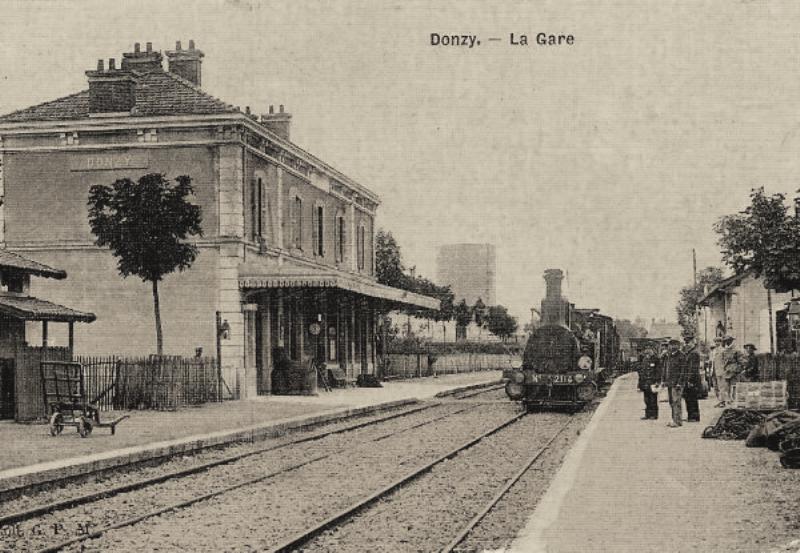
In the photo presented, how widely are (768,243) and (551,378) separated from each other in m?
4.84

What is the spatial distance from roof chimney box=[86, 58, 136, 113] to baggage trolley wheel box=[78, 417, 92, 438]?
12.2 metres

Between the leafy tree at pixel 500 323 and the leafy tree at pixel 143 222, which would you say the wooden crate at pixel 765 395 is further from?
the leafy tree at pixel 500 323

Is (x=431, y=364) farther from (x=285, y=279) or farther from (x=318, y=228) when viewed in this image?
(x=285, y=279)

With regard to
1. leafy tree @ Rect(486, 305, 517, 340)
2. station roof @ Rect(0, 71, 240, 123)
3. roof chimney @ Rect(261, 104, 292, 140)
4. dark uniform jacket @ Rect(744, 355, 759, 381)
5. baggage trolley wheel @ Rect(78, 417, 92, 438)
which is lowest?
baggage trolley wheel @ Rect(78, 417, 92, 438)

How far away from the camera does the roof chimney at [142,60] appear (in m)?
25.6

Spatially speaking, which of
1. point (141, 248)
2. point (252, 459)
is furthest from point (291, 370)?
point (252, 459)

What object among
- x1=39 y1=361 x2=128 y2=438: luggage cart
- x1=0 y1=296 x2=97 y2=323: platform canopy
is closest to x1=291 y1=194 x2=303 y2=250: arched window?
x1=0 y1=296 x2=97 y2=323: platform canopy

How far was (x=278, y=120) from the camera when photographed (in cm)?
3095

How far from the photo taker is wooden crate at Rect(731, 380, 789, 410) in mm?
15094

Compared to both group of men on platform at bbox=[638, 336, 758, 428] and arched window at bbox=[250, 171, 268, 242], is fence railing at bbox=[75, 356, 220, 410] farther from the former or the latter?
group of men on platform at bbox=[638, 336, 758, 428]

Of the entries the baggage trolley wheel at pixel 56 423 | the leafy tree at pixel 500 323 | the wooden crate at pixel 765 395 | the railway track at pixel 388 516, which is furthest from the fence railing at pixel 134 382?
the leafy tree at pixel 500 323

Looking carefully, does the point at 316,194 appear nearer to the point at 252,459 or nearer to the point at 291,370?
the point at 291,370

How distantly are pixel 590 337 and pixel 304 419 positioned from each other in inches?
365

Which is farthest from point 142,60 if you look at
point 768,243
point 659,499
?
point 659,499
